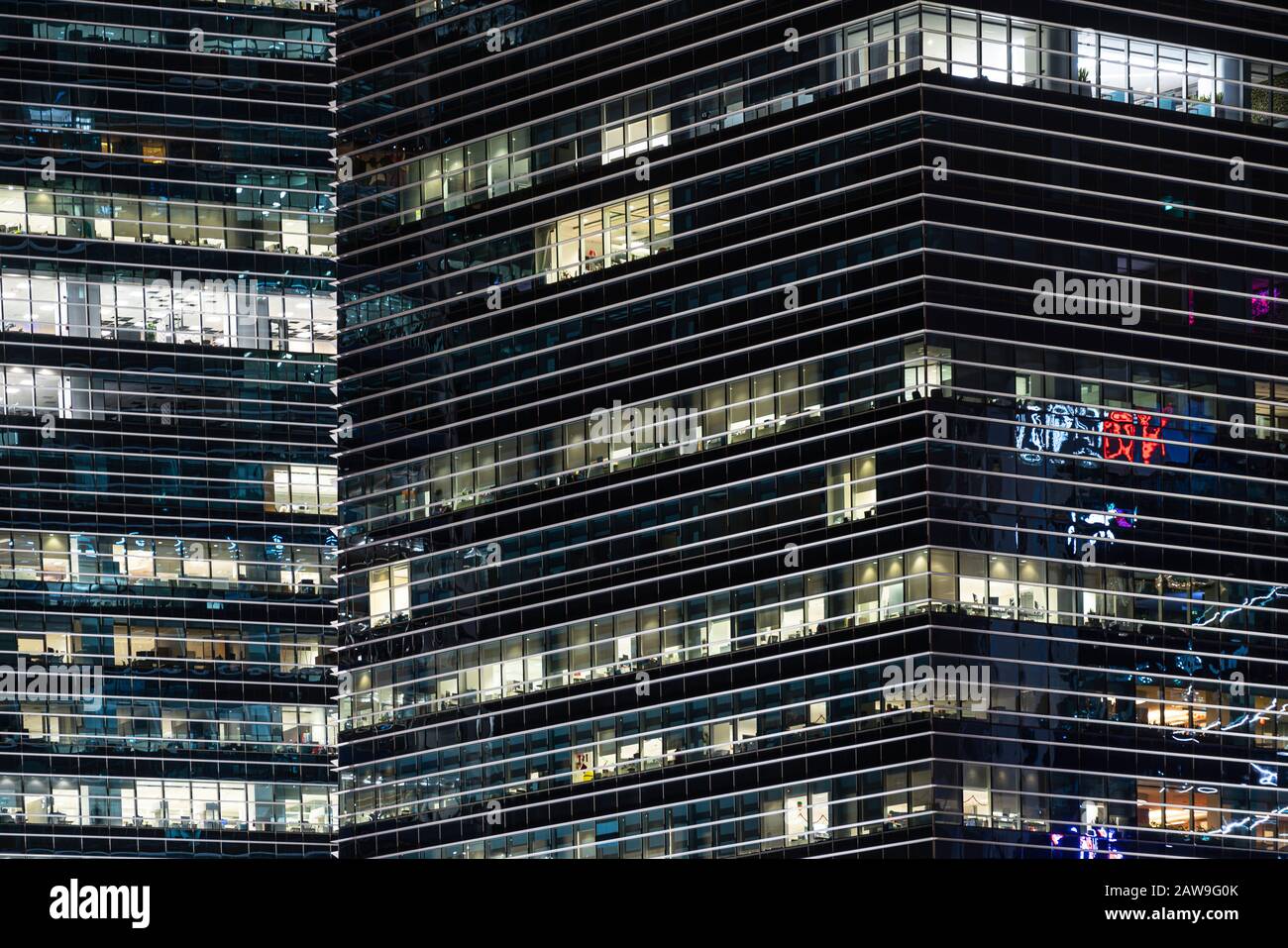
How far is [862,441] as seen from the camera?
157 metres

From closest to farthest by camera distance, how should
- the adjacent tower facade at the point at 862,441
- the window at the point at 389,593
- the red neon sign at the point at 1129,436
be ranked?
the adjacent tower facade at the point at 862,441 < the red neon sign at the point at 1129,436 < the window at the point at 389,593

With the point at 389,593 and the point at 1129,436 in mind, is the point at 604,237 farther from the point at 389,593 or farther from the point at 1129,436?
the point at 1129,436

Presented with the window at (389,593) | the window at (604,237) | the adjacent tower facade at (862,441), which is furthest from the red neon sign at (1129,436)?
the window at (389,593)

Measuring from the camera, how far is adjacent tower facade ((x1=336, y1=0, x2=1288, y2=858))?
153 m

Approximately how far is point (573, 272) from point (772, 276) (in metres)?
17.8

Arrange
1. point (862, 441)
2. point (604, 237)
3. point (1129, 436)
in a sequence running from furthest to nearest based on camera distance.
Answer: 1. point (604, 237)
2. point (1129, 436)
3. point (862, 441)

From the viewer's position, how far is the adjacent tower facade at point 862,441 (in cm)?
15338

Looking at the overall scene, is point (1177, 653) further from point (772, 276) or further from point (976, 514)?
point (772, 276)

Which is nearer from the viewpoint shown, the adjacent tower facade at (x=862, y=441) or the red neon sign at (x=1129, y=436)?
the adjacent tower facade at (x=862, y=441)

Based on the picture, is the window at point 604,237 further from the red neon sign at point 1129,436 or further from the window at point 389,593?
the red neon sign at point 1129,436

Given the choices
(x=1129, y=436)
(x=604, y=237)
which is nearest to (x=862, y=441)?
(x=1129, y=436)

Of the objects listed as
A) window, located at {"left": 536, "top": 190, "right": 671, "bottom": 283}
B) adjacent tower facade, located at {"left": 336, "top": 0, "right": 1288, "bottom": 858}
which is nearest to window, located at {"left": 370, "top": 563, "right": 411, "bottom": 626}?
adjacent tower facade, located at {"left": 336, "top": 0, "right": 1288, "bottom": 858}

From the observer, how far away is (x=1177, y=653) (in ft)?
518

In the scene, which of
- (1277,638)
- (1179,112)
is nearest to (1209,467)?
(1277,638)
